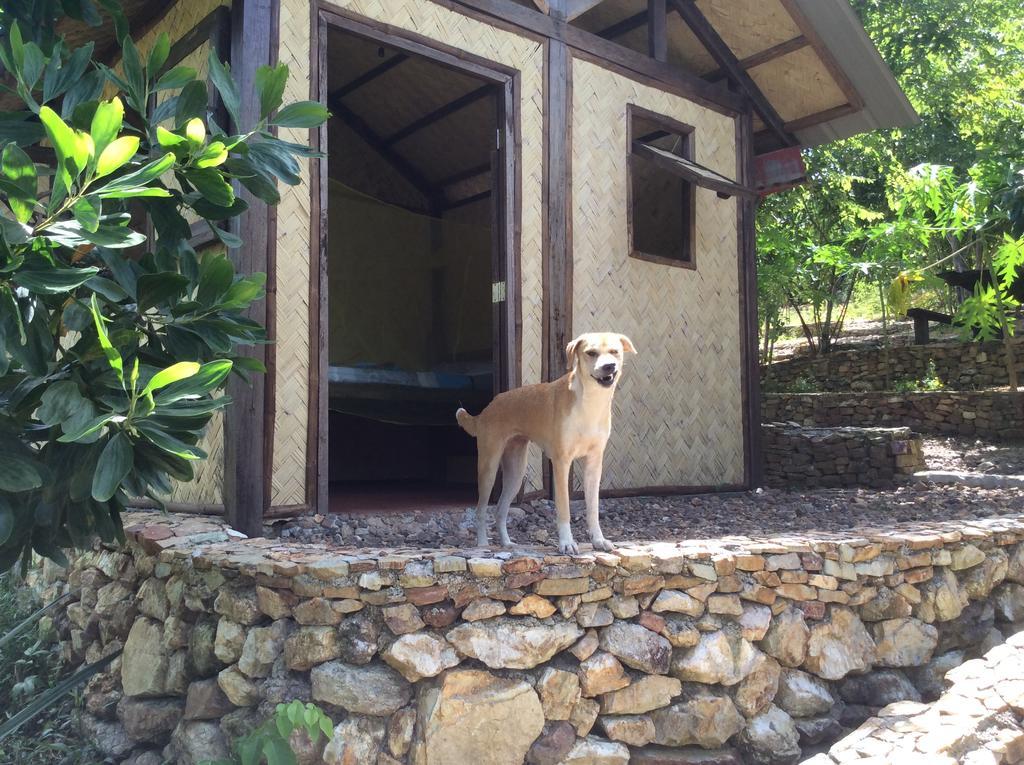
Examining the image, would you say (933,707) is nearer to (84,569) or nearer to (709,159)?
(84,569)

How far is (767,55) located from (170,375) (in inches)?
256

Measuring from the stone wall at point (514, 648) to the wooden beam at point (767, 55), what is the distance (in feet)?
14.5

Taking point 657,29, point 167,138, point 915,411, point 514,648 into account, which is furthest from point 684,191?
point 915,411

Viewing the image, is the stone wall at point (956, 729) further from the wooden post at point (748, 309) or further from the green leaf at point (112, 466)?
the wooden post at point (748, 309)

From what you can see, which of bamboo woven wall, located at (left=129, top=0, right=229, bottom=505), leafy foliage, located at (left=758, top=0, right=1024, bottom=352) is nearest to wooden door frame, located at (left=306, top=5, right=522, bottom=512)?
bamboo woven wall, located at (left=129, top=0, right=229, bottom=505)

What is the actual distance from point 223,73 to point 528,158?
Result: 3566 mm

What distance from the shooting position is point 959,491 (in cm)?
730

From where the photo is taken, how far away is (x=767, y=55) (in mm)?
7219

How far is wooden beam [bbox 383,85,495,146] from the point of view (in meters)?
7.32

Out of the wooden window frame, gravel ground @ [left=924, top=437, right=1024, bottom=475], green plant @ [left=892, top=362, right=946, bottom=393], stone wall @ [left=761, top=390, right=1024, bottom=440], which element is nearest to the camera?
the wooden window frame

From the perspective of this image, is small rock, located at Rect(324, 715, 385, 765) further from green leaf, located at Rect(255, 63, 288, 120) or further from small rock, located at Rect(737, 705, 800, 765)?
green leaf, located at Rect(255, 63, 288, 120)

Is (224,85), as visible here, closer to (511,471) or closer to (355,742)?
(355,742)

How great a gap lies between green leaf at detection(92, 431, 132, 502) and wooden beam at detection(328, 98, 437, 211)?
6.74 meters

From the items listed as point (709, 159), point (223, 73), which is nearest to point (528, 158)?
point (709, 159)
